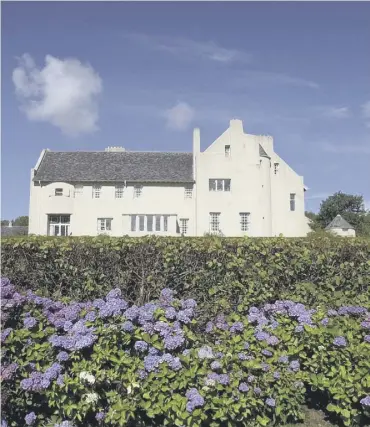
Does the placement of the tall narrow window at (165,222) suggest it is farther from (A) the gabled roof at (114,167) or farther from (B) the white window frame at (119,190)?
(B) the white window frame at (119,190)

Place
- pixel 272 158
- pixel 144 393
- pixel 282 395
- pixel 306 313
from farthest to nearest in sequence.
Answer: pixel 272 158
pixel 306 313
pixel 282 395
pixel 144 393

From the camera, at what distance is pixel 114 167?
39.8 metres

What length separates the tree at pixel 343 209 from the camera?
171 ft

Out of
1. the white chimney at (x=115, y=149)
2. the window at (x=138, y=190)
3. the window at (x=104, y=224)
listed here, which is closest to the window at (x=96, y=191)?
the window at (x=104, y=224)

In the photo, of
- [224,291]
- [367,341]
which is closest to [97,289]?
[224,291]

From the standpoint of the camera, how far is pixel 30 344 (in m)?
4.12

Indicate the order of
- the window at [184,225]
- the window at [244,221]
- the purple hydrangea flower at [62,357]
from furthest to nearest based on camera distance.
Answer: the window at [184,225] → the window at [244,221] → the purple hydrangea flower at [62,357]

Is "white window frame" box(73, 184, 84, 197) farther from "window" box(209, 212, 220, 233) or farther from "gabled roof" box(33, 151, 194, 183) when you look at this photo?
"window" box(209, 212, 220, 233)

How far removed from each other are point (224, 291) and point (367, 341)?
1.78m

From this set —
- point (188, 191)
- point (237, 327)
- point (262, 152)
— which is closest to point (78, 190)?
point (188, 191)

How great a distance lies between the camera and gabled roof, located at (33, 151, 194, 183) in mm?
38281

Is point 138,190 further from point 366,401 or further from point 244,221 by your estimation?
point 366,401

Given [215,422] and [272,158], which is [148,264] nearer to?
[215,422]

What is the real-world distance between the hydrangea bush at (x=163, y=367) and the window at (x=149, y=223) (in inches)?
1262
